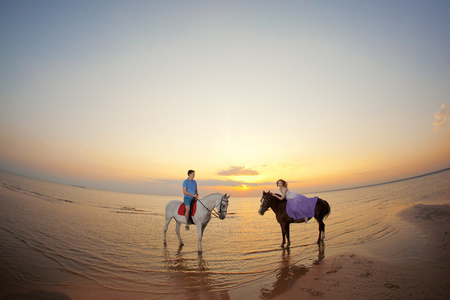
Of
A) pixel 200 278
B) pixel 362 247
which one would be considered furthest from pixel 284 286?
pixel 362 247

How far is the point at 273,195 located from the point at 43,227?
42.8 feet

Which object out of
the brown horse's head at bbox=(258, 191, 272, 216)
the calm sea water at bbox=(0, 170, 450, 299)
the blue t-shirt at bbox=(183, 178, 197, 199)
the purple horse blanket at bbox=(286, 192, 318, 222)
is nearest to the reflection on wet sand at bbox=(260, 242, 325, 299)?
the calm sea water at bbox=(0, 170, 450, 299)

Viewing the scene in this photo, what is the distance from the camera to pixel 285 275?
5.31 m

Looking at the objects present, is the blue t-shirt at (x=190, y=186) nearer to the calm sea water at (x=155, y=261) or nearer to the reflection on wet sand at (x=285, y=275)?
the calm sea water at (x=155, y=261)

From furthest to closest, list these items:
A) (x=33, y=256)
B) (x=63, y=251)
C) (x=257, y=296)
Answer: (x=63, y=251) → (x=33, y=256) → (x=257, y=296)

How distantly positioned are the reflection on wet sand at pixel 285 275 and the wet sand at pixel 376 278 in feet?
0.49

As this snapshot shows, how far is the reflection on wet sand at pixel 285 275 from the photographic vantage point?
437 centimetres

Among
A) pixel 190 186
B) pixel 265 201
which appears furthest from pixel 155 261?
pixel 265 201

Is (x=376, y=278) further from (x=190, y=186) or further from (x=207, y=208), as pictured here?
(x=190, y=186)

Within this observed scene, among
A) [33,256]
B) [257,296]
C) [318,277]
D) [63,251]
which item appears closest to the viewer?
[257,296]

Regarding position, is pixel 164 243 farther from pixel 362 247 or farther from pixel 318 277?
pixel 362 247

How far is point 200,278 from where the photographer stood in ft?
17.6

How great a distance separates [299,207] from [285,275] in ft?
12.3

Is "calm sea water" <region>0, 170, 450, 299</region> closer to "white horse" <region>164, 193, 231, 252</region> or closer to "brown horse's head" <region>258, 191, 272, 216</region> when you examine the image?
"white horse" <region>164, 193, 231, 252</region>
